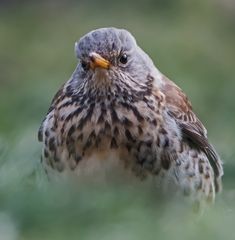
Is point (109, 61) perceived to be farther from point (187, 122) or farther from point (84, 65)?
point (187, 122)

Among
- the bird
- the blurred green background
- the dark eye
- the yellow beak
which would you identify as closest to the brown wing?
the bird

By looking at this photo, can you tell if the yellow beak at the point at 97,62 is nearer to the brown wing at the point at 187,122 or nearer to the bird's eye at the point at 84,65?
the bird's eye at the point at 84,65

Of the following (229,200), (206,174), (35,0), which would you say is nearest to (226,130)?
(206,174)

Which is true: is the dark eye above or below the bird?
above

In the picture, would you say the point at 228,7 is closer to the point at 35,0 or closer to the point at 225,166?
the point at 35,0

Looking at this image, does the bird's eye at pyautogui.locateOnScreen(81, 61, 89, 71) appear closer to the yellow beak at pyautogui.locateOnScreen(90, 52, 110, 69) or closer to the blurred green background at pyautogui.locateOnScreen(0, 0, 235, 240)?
the yellow beak at pyautogui.locateOnScreen(90, 52, 110, 69)

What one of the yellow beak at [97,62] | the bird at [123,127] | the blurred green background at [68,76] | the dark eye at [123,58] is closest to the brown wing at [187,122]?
the bird at [123,127]
